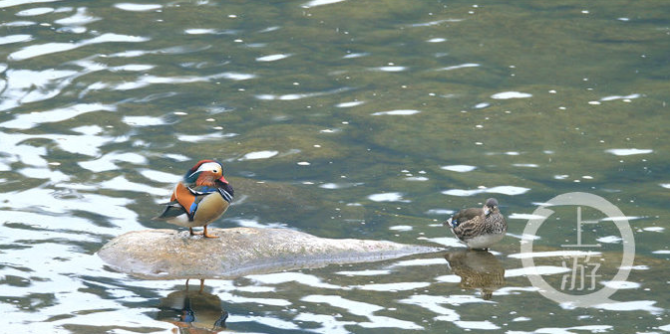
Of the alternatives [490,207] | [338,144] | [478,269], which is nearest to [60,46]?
[338,144]

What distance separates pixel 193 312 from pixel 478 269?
317 centimetres

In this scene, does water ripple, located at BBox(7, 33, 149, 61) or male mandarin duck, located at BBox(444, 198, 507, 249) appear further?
water ripple, located at BBox(7, 33, 149, 61)

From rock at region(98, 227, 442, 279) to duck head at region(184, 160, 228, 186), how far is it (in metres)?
0.65

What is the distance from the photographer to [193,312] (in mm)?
9734

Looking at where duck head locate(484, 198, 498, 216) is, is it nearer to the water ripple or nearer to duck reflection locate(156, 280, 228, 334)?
duck reflection locate(156, 280, 228, 334)

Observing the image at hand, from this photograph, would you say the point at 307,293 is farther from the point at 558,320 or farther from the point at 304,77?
the point at 304,77

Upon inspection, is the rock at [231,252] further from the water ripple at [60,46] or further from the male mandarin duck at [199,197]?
the water ripple at [60,46]

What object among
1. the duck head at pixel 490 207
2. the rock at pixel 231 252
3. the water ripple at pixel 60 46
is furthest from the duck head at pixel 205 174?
the water ripple at pixel 60 46

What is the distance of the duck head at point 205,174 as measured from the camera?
34.5 ft

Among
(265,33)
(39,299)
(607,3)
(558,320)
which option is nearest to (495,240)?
(558,320)

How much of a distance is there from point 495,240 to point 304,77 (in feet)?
23.6

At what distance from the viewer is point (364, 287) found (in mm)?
10539

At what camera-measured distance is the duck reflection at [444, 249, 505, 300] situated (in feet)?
35.1

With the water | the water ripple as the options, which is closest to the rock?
the water
